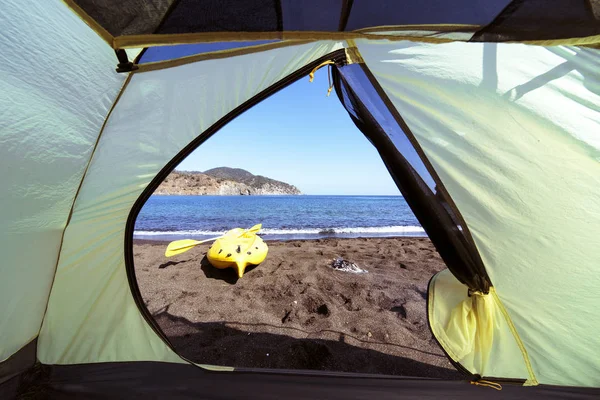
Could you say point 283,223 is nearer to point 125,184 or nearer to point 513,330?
point 125,184

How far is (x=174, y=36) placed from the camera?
3.27 ft

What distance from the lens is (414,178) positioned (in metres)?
1.57

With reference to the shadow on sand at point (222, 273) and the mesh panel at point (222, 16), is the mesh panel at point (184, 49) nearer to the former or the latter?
the mesh panel at point (222, 16)

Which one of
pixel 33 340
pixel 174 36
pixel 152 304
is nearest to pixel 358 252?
pixel 152 304

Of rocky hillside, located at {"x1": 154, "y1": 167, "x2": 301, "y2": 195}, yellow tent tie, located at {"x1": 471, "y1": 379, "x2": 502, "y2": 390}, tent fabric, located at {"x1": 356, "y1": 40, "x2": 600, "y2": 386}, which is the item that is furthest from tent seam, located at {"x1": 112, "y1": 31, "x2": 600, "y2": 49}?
rocky hillside, located at {"x1": 154, "y1": 167, "x2": 301, "y2": 195}

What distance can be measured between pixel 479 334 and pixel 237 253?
3657 millimetres

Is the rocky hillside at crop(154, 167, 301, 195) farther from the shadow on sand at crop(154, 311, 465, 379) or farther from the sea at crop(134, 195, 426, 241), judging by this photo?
A: the shadow on sand at crop(154, 311, 465, 379)

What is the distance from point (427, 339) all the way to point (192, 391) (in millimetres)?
2077

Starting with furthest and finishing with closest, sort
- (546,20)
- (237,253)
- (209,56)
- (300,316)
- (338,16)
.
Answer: (237,253) < (300,316) < (209,56) < (338,16) < (546,20)

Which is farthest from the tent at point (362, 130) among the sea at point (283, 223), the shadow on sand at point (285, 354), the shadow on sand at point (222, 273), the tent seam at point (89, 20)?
the sea at point (283, 223)

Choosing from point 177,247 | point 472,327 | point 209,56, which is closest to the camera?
point 209,56

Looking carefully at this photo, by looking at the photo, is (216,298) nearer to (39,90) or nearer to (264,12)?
(39,90)

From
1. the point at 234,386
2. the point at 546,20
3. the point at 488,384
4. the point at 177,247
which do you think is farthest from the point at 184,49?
the point at 177,247

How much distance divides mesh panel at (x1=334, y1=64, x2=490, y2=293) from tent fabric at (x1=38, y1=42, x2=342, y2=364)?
0.30m
